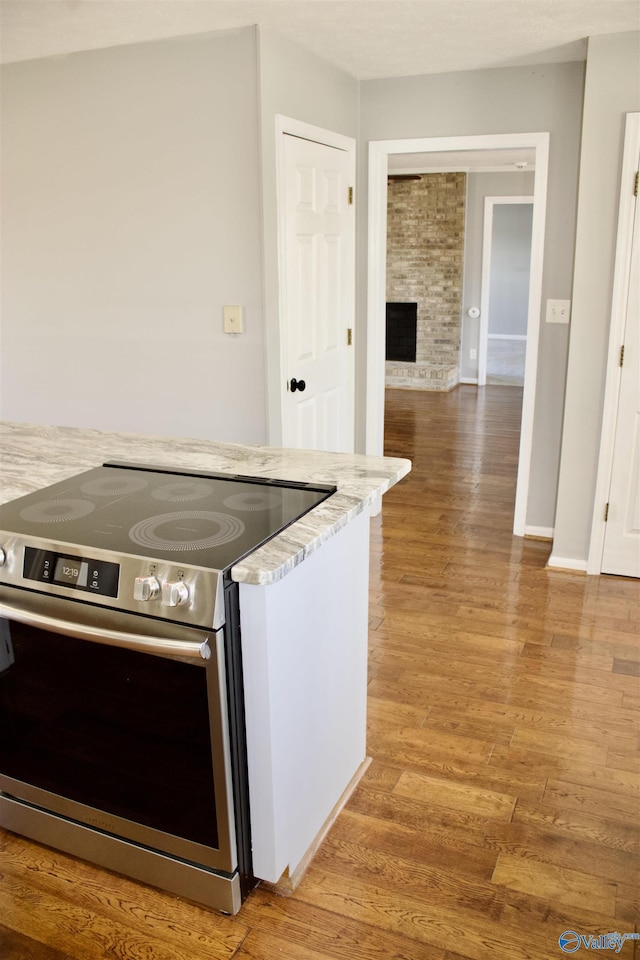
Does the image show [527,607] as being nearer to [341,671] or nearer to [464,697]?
[464,697]

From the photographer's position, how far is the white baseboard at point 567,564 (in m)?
3.80

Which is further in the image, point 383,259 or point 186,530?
point 383,259

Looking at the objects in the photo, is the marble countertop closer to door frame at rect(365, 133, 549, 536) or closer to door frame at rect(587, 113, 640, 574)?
door frame at rect(587, 113, 640, 574)

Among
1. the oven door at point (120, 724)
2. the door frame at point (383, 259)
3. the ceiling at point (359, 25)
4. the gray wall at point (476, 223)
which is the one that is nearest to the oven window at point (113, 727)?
the oven door at point (120, 724)

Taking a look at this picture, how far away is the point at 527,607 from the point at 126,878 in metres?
2.09

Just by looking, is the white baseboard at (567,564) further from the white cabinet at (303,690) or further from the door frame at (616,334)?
the white cabinet at (303,690)

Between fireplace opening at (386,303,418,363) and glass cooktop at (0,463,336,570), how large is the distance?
7116 millimetres

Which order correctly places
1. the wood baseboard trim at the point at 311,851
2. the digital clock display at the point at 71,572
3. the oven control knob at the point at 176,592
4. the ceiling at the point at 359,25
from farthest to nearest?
the ceiling at the point at 359,25 < the wood baseboard trim at the point at 311,851 < the digital clock display at the point at 71,572 < the oven control knob at the point at 176,592

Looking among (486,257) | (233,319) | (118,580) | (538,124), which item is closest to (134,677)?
(118,580)

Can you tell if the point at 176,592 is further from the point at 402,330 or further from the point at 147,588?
the point at 402,330

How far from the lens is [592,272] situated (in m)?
3.49

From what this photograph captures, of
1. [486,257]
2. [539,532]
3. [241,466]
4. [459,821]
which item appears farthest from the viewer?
[486,257]

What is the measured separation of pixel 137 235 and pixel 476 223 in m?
5.98

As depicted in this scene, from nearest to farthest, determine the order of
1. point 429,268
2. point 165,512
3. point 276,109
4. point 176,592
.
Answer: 1. point 176,592
2. point 165,512
3. point 276,109
4. point 429,268
